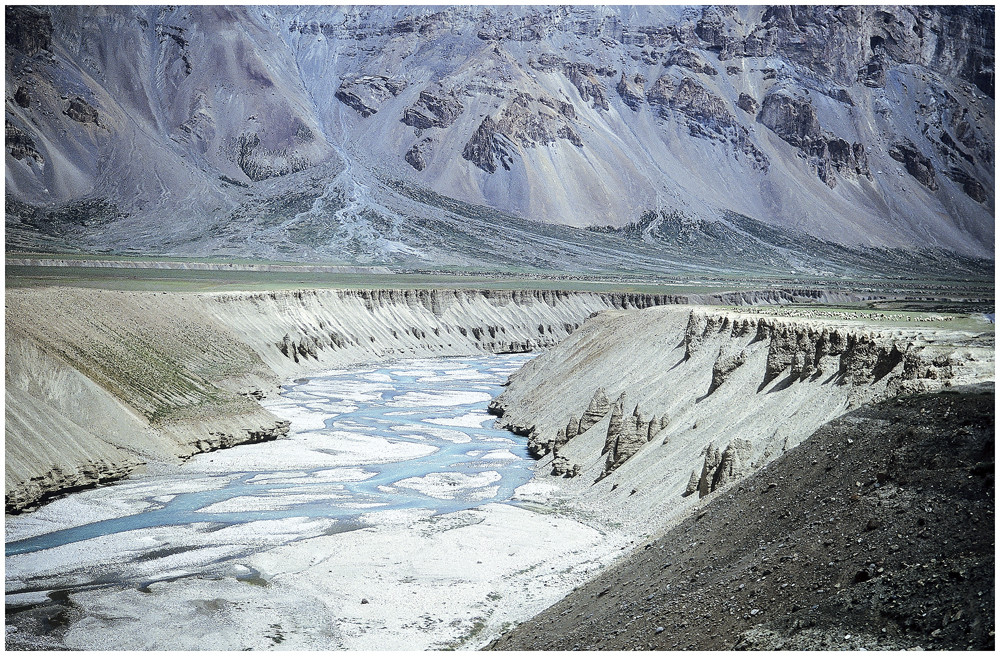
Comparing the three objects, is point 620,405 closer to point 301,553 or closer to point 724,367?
point 724,367

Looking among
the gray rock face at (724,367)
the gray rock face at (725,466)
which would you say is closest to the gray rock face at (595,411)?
the gray rock face at (724,367)

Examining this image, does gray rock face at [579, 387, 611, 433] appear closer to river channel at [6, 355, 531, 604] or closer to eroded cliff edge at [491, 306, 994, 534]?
eroded cliff edge at [491, 306, 994, 534]

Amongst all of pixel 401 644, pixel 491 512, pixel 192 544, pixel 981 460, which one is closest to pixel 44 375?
pixel 192 544

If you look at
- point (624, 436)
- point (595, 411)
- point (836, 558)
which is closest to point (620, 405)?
point (595, 411)

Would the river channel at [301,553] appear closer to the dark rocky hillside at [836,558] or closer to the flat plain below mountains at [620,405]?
the flat plain below mountains at [620,405]

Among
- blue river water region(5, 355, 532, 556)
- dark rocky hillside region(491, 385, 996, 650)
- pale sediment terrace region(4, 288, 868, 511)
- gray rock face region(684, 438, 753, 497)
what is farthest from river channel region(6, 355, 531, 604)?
dark rocky hillside region(491, 385, 996, 650)

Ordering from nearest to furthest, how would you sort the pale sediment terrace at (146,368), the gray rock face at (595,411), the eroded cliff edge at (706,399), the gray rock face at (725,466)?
the gray rock face at (725,466) → the eroded cliff edge at (706,399) → the pale sediment terrace at (146,368) → the gray rock face at (595,411)

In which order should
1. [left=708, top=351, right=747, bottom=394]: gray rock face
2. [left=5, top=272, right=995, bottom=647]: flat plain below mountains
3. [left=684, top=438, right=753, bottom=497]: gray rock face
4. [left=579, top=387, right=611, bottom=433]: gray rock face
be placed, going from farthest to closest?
[left=579, top=387, right=611, bottom=433]: gray rock face < [left=708, top=351, right=747, bottom=394]: gray rock face < [left=684, top=438, right=753, bottom=497]: gray rock face < [left=5, top=272, right=995, bottom=647]: flat plain below mountains
